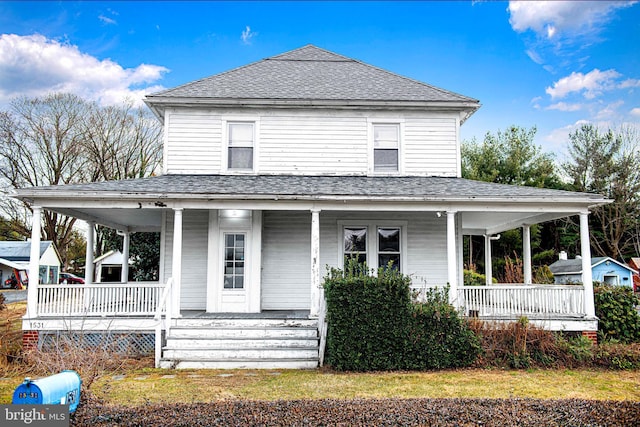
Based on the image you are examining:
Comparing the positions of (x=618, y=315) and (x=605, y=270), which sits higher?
(x=605, y=270)

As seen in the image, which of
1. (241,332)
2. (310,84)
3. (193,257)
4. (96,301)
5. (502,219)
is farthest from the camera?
(310,84)

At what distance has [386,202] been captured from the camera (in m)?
11.4

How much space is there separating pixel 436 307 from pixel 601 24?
2312 cm

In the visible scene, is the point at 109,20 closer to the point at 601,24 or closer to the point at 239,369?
the point at 239,369

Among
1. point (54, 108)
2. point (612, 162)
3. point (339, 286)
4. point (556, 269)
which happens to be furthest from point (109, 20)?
point (612, 162)

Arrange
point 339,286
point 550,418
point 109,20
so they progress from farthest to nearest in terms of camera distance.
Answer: point 109,20, point 339,286, point 550,418

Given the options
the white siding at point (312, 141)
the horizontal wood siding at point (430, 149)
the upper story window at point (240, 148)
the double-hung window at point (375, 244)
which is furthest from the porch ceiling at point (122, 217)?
the horizontal wood siding at point (430, 149)

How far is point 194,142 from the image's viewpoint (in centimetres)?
1368

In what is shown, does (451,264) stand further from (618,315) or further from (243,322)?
(243,322)

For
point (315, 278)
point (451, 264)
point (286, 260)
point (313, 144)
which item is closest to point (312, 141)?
point (313, 144)

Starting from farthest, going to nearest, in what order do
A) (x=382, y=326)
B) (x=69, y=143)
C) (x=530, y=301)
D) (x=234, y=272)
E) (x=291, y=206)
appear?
(x=69, y=143)
(x=234, y=272)
(x=530, y=301)
(x=291, y=206)
(x=382, y=326)

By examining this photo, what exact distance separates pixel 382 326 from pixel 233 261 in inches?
191

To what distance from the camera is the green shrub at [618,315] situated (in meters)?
11.0

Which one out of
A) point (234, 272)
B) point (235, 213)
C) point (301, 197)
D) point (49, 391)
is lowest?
point (49, 391)
